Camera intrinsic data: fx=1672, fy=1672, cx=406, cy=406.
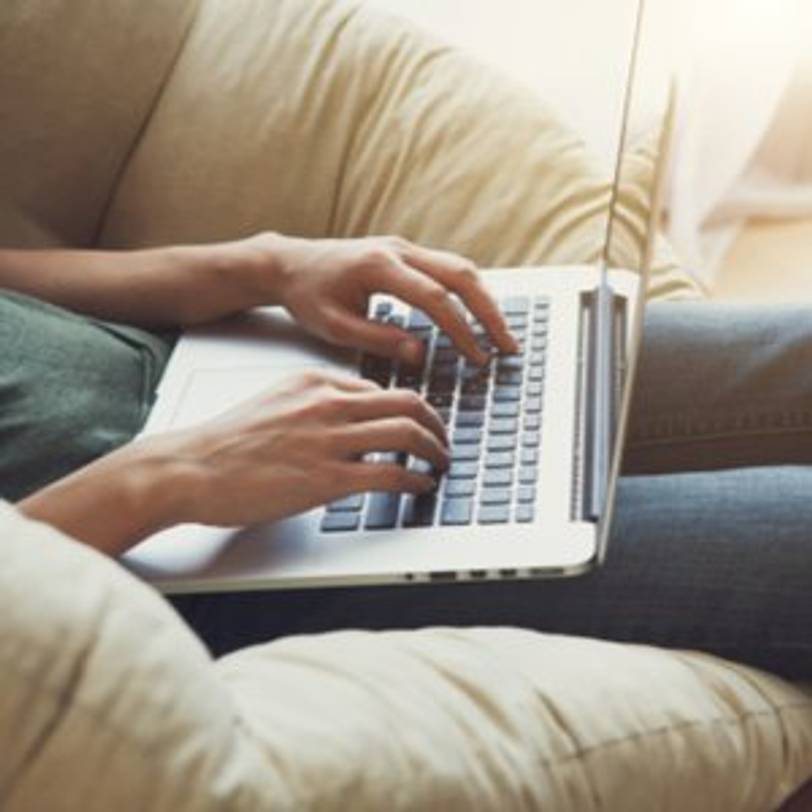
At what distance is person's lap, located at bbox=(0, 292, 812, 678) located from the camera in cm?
108

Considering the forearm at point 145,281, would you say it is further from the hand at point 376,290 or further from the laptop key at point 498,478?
the laptop key at point 498,478

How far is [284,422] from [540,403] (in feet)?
0.63

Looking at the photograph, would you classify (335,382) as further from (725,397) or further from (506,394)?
(725,397)

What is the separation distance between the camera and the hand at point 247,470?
3.43ft

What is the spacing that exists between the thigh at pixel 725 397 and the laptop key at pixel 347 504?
0.27 metres

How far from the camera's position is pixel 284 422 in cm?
109

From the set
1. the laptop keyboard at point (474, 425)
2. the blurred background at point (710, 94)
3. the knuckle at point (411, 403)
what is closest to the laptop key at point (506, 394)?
the laptop keyboard at point (474, 425)

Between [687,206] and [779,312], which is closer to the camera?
[779,312]

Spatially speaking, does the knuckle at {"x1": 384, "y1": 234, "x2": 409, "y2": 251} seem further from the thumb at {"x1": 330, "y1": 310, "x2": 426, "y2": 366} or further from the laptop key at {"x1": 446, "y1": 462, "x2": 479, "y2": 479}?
the laptop key at {"x1": 446, "y1": 462, "x2": 479, "y2": 479}

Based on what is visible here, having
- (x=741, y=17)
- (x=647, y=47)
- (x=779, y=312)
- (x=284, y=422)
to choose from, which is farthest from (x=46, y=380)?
(x=741, y=17)

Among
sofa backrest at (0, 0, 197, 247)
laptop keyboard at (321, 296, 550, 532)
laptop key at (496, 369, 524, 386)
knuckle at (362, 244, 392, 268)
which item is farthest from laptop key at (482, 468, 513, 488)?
sofa backrest at (0, 0, 197, 247)

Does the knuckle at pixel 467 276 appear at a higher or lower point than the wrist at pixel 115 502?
higher

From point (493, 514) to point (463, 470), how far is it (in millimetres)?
59

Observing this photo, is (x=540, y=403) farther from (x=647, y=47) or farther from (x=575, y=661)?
(x=647, y=47)
